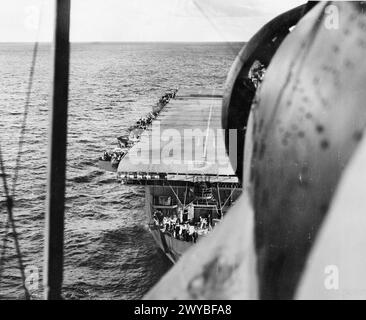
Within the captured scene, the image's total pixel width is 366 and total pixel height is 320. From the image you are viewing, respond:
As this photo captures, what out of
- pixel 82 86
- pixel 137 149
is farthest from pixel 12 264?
pixel 82 86

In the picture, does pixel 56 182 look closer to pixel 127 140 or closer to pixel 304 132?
pixel 304 132

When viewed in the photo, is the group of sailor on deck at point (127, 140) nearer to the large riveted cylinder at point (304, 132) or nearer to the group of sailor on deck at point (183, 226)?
the group of sailor on deck at point (183, 226)

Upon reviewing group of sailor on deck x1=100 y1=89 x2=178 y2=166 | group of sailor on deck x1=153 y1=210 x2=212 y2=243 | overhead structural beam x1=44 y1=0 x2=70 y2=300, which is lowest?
group of sailor on deck x1=153 y1=210 x2=212 y2=243

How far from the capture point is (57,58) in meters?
3.52

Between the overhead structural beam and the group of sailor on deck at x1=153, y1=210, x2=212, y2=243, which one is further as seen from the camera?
the group of sailor on deck at x1=153, y1=210, x2=212, y2=243

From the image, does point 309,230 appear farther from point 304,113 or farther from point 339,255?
point 304,113

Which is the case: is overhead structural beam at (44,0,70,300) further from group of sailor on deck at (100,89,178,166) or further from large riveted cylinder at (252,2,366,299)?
group of sailor on deck at (100,89,178,166)

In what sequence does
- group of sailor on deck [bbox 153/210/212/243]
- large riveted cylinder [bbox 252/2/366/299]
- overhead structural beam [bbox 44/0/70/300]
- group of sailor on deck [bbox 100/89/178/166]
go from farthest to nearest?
group of sailor on deck [bbox 100/89/178/166]
group of sailor on deck [bbox 153/210/212/243]
overhead structural beam [bbox 44/0/70/300]
large riveted cylinder [bbox 252/2/366/299]

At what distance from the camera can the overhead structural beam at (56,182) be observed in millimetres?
3422

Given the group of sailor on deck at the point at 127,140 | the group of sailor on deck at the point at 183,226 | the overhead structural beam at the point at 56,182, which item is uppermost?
the overhead structural beam at the point at 56,182

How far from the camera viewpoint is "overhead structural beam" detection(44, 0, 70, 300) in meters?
3.42

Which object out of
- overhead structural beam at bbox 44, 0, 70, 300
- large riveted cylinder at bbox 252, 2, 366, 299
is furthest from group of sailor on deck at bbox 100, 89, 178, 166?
large riveted cylinder at bbox 252, 2, 366, 299

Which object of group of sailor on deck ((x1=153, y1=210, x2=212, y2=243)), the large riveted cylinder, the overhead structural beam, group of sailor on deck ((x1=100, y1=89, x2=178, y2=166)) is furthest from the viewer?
group of sailor on deck ((x1=100, y1=89, x2=178, y2=166))

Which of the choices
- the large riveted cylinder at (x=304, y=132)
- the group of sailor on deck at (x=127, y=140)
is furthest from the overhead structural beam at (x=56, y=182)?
the group of sailor on deck at (x=127, y=140)
